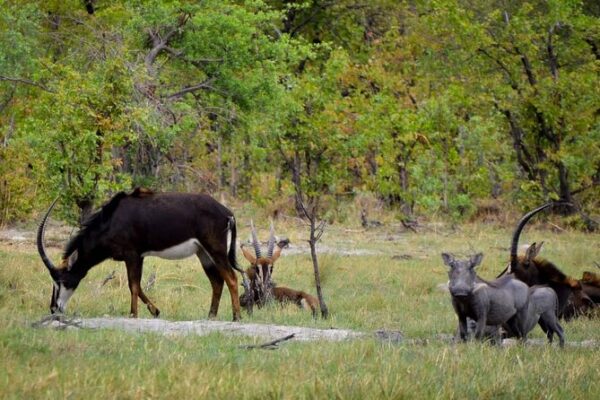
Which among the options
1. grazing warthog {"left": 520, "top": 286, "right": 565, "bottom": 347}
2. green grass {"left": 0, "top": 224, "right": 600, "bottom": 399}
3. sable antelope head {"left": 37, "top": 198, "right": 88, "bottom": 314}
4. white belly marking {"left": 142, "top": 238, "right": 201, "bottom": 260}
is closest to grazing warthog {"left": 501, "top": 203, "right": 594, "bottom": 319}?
green grass {"left": 0, "top": 224, "right": 600, "bottom": 399}

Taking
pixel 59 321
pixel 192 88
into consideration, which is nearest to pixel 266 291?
pixel 59 321

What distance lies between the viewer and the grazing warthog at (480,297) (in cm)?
1103

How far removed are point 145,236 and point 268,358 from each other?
15.5 ft

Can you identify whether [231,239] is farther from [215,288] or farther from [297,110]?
[297,110]

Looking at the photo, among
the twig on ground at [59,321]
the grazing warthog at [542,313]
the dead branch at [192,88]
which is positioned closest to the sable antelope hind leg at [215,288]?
A: the twig on ground at [59,321]

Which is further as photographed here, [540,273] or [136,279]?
[540,273]

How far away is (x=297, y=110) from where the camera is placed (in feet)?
91.0

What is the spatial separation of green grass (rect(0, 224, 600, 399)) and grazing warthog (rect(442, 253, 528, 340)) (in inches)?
22.3

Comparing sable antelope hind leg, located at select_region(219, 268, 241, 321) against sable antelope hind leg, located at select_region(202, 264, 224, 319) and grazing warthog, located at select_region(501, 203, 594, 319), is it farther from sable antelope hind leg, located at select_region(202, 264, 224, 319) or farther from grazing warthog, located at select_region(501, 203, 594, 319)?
grazing warthog, located at select_region(501, 203, 594, 319)

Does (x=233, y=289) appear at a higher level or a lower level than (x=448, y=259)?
lower

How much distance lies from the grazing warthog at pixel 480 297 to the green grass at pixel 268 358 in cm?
57

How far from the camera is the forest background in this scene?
2348cm

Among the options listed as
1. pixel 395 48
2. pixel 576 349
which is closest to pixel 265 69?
pixel 395 48

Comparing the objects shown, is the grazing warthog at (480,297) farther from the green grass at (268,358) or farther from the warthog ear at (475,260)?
the green grass at (268,358)
